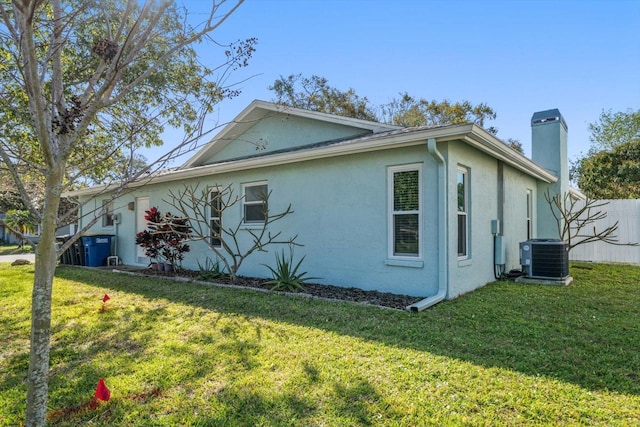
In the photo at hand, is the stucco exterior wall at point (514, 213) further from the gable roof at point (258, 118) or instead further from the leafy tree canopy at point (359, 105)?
the leafy tree canopy at point (359, 105)

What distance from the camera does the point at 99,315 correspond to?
18.6 ft

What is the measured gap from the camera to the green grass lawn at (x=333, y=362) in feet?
9.32

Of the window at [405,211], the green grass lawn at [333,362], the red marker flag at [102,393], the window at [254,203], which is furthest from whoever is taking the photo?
the window at [254,203]

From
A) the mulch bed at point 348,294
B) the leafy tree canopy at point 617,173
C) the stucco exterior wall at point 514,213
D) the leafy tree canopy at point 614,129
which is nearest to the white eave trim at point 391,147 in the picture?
the stucco exterior wall at point 514,213

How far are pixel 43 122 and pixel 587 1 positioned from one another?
11.3 m

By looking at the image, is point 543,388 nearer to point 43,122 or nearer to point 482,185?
point 43,122

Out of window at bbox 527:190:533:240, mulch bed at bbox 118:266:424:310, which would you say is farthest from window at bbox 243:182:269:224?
window at bbox 527:190:533:240

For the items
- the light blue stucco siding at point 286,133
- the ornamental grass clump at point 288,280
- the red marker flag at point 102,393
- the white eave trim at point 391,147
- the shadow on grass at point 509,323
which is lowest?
the red marker flag at point 102,393

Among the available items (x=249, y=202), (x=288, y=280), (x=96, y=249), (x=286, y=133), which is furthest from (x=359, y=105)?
(x=288, y=280)

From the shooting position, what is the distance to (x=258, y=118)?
902cm

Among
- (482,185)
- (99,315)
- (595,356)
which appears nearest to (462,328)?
(595,356)

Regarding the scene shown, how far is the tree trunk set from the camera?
227 centimetres

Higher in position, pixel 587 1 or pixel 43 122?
pixel 587 1

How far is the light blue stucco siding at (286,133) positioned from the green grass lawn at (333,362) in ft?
16.0
